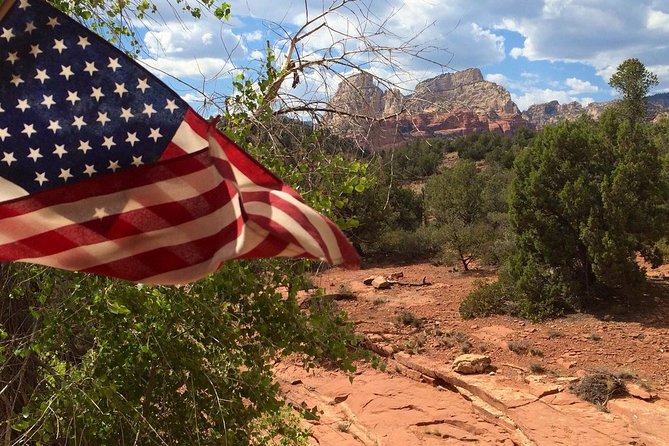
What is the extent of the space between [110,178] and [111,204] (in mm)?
106

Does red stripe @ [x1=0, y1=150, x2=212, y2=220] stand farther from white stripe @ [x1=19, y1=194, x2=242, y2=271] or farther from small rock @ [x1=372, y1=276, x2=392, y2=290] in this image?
small rock @ [x1=372, y1=276, x2=392, y2=290]

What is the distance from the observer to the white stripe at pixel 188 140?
2.32 m

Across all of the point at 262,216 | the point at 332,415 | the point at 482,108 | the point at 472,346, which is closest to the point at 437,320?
the point at 472,346

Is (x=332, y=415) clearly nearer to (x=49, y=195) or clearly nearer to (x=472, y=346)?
(x=472, y=346)

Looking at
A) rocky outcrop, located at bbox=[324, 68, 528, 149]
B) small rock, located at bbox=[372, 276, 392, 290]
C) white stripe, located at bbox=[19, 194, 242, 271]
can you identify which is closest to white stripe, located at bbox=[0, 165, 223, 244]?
white stripe, located at bbox=[19, 194, 242, 271]

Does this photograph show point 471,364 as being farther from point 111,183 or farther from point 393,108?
point 111,183

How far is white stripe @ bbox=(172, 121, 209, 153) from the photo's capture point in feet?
7.62

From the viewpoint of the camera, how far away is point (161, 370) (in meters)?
4.10

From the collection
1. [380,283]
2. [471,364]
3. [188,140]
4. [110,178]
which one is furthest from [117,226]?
[380,283]

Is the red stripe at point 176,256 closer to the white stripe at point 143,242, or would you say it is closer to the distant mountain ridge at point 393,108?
→ the white stripe at point 143,242

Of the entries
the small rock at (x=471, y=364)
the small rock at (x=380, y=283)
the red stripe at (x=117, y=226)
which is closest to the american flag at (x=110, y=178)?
the red stripe at (x=117, y=226)

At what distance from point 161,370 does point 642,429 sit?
800cm

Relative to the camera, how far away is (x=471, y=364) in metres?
11.7

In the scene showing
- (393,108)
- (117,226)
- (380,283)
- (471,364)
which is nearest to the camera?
(117,226)
